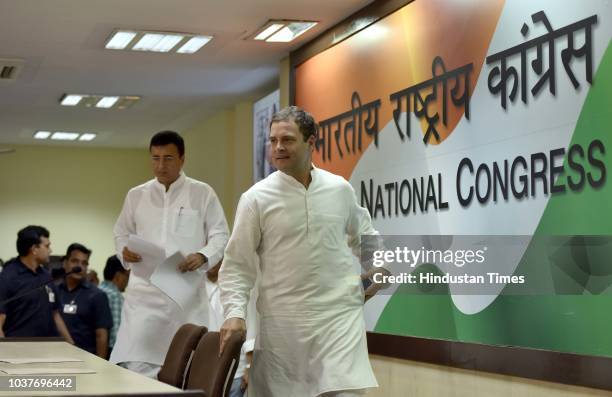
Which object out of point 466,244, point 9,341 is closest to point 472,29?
point 466,244

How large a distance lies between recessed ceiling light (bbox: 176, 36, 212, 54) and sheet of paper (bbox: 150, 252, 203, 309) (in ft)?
10.7

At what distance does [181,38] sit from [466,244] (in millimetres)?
3675

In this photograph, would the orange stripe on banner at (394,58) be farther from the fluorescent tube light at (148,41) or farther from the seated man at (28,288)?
the seated man at (28,288)

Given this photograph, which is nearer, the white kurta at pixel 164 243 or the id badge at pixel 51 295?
the white kurta at pixel 164 243

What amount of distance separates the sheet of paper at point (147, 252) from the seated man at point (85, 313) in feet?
9.25

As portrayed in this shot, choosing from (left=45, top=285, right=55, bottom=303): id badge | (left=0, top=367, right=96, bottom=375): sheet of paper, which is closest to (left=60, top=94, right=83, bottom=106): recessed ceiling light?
(left=45, top=285, right=55, bottom=303): id badge

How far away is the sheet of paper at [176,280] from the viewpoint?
17.8 ft

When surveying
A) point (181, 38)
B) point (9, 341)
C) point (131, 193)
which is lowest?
point (9, 341)

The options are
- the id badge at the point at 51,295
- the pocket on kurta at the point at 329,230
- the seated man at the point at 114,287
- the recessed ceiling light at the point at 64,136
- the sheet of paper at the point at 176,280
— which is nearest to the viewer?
the pocket on kurta at the point at 329,230

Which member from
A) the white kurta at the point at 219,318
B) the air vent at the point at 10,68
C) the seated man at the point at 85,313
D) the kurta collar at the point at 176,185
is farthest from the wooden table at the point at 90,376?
the air vent at the point at 10,68

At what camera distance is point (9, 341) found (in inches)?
191

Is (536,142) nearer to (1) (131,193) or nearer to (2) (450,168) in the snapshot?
(2) (450,168)

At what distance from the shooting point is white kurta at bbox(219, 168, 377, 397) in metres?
3.98

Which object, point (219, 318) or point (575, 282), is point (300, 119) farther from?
point (219, 318)
